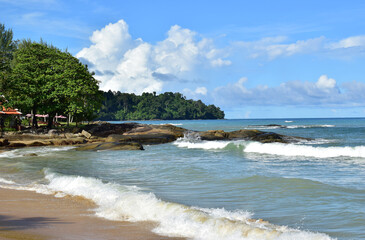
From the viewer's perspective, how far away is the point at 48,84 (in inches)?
1620

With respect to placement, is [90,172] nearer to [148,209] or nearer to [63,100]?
[148,209]

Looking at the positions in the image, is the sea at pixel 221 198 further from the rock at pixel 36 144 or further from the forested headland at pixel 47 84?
the forested headland at pixel 47 84

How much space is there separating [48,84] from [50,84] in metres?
0.44

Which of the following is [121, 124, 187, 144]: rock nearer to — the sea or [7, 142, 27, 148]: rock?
[7, 142, 27, 148]: rock

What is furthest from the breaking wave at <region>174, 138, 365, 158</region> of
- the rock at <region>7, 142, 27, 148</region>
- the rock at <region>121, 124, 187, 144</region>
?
the rock at <region>7, 142, 27, 148</region>

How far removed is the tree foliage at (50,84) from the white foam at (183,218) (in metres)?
32.7

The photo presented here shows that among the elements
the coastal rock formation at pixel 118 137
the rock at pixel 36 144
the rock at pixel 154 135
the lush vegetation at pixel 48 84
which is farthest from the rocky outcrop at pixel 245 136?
the rock at pixel 36 144

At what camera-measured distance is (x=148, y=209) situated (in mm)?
8039

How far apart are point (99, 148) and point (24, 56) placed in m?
21.8

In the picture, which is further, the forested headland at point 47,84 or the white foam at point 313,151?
the forested headland at point 47,84

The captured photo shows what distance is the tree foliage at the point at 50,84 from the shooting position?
40312 millimetres

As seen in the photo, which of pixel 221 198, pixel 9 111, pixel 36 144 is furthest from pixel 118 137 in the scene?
pixel 221 198

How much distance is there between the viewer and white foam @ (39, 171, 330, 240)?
622cm

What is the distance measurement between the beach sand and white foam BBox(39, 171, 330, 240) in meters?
0.39
